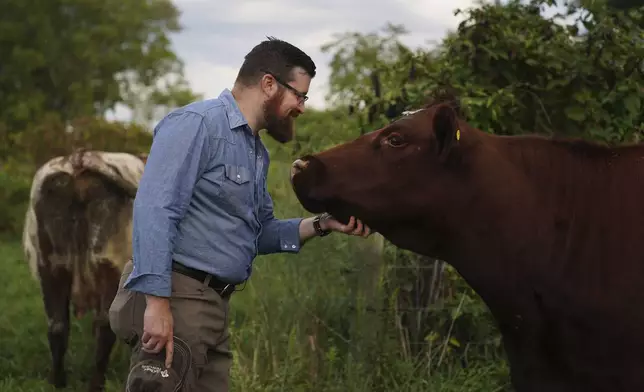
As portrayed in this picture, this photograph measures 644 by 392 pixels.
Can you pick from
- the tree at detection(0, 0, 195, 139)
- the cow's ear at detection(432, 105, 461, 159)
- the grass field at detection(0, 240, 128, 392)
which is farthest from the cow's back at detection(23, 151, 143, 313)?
the tree at detection(0, 0, 195, 139)

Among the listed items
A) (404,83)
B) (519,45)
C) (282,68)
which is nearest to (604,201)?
(282,68)

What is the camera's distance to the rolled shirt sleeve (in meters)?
3.23

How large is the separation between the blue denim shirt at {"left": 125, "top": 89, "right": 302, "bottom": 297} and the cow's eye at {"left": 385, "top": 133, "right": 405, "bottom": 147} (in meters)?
A: 0.55

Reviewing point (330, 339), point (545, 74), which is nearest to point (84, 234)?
point (330, 339)

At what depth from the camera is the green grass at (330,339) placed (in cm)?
543

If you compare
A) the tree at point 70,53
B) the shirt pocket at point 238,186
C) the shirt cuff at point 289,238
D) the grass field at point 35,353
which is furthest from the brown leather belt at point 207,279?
the tree at point 70,53

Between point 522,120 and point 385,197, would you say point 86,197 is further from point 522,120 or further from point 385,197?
point 385,197

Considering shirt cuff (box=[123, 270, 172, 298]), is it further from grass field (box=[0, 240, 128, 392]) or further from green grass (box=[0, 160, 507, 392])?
grass field (box=[0, 240, 128, 392])

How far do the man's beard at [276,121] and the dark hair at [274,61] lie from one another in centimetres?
10

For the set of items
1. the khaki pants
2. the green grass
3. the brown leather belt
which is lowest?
the green grass

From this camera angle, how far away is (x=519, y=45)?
579 centimetres

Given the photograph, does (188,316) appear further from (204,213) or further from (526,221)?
(526,221)

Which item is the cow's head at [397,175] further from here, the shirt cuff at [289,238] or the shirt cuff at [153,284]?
the shirt cuff at [153,284]

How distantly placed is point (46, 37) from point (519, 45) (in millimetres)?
30546
